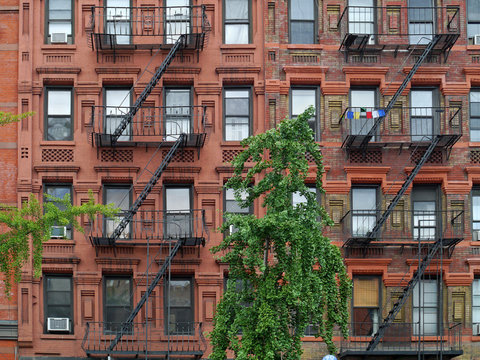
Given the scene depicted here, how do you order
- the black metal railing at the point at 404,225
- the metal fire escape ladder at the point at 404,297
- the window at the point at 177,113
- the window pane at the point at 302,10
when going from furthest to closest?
the window pane at the point at 302,10 < the window at the point at 177,113 < the black metal railing at the point at 404,225 < the metal fire escape ladder at the point at 404,297

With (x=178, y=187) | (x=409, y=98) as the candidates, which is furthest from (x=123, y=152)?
(x=409, y=98)

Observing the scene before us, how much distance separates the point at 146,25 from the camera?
3400 centimetres

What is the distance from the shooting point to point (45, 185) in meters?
33.3

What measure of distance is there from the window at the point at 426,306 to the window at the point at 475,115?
5.08 metres

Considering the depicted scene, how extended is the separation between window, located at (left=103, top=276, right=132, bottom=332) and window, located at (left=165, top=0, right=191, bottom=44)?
8027 millimetres

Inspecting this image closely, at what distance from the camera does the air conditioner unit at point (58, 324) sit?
3225 centimetres

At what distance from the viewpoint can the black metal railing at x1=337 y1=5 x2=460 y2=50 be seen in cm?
3409

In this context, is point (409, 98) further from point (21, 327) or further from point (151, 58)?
point (21, 327)

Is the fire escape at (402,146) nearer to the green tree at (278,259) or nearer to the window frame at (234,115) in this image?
the window frame at (234,115)

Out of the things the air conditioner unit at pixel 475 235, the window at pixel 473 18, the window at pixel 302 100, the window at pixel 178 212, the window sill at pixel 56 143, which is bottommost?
the air conditioner unit at pixel 475 235

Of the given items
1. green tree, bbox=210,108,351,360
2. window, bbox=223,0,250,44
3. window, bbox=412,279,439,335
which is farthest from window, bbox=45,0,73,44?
window, bbox=412,279,439,335

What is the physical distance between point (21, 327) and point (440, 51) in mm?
16269

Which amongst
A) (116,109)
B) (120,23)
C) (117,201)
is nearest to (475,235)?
(117,201)

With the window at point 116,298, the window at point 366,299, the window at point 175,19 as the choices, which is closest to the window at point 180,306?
the window at point 116,298
